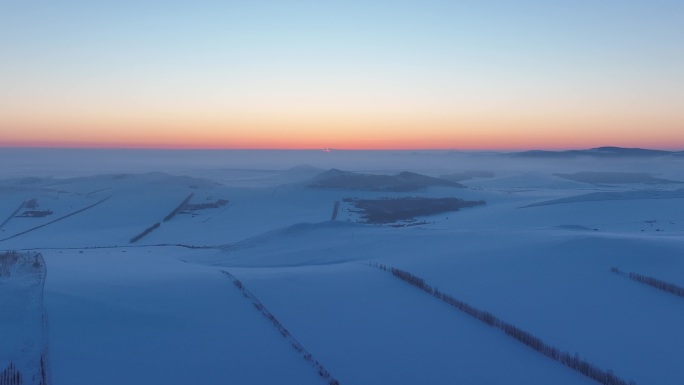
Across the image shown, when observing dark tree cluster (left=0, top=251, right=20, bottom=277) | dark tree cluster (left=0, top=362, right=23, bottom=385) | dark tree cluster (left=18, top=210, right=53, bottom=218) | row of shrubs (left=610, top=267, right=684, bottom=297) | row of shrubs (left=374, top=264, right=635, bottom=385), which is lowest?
dark tree cluster (left=18, top=210, right=53, bottom=218)

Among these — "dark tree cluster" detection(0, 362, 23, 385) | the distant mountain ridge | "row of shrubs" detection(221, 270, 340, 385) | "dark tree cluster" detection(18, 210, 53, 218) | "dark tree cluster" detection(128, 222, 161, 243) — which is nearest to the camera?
"dark tree cluster" detection(0, 362, 23, 385)

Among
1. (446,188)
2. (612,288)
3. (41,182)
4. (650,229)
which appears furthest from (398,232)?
(41,182)

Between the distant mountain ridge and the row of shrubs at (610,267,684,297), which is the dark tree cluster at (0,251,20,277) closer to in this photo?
the row of shrubs at (610,267,684,297)

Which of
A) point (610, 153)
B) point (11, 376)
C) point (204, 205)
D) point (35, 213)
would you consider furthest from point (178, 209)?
point (610, 153)

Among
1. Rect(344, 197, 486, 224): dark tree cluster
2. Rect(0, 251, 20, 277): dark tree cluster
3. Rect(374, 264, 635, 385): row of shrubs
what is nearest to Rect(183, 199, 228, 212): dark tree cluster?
Rect(344, 197, 486, 224): dark tree cluster

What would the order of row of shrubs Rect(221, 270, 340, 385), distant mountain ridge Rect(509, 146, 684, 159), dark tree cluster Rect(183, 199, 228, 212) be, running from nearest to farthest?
row of shrubs Rect(221, 270, 340, 385), dark tree cluster Rect(183, 199, 228, 212), distant mountain ridge Rect(509, 146, 684, 159)

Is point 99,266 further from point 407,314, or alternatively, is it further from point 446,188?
point 446,188

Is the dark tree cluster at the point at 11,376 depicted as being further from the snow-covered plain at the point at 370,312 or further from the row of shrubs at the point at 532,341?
the row of shrubs at the point at 532,341
